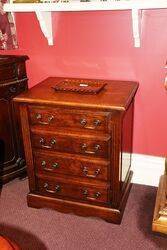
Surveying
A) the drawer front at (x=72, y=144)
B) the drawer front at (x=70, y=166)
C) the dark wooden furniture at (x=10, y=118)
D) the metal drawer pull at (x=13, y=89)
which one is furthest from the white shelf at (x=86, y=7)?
the drawer front at (x=70, y=166)

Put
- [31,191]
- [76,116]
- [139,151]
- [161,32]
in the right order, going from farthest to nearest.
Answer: [139,151], [31,191], [161,32], [76,116]

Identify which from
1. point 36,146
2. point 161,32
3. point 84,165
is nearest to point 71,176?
point 84,165

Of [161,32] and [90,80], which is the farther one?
[90,80]

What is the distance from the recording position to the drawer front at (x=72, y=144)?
1975mm

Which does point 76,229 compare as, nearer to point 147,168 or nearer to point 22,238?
point 22,238

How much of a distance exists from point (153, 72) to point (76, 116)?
2.39 feet

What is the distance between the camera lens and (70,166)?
6.96 ft

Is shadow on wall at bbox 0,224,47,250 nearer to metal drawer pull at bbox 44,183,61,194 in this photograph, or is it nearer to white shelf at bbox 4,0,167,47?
metal drawer pull at bbox 44,183,61,194

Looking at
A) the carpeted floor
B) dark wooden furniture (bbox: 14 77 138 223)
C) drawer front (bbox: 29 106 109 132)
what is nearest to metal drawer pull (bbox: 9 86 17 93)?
dark wooden furniture (bbox: 14 77 138 223)

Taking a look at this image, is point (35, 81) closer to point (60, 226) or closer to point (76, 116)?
point (76, 116)

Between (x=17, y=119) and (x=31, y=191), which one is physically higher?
(x=17, y=119)

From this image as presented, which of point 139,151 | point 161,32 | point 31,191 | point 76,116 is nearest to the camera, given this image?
point 76,116

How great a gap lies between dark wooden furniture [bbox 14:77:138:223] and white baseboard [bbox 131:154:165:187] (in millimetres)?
269

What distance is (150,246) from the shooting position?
1.97 m
